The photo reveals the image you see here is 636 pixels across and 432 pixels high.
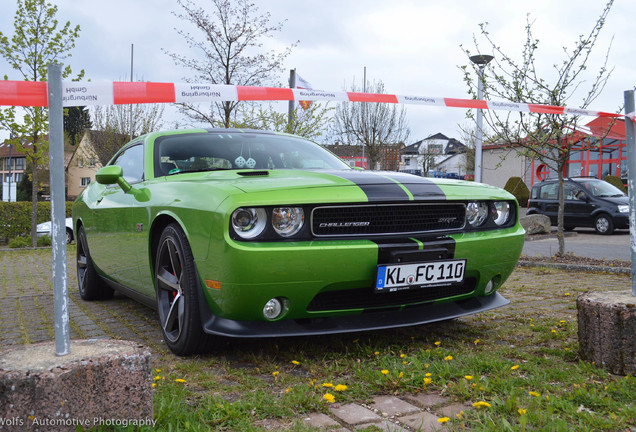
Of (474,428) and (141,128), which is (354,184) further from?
(141,128)

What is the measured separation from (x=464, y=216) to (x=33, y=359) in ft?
7.46

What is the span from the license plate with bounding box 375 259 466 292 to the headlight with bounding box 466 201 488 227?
34cm

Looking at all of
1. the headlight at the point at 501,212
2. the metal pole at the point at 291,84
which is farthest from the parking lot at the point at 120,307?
the metal pole at the point at 291,84

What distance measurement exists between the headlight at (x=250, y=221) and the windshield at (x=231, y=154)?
1.14m

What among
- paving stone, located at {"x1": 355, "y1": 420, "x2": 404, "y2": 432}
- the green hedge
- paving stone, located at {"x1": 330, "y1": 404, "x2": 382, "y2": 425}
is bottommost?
the green hedge

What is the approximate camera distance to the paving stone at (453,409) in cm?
228

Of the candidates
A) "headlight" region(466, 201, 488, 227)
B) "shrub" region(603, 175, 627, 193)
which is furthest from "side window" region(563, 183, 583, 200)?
"headlight" region(466, 201, 488, 227)

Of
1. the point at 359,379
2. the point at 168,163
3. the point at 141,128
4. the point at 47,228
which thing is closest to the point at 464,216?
the point at 359,379

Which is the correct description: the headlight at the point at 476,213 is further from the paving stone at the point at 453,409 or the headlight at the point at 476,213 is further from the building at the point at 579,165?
the building at the point at 579,165

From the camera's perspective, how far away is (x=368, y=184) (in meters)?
3.06

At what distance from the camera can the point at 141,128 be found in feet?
100

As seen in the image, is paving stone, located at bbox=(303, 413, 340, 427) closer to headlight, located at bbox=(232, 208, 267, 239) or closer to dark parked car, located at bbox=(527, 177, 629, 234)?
headlight, located at bbox=(232, 208, 267, 239)

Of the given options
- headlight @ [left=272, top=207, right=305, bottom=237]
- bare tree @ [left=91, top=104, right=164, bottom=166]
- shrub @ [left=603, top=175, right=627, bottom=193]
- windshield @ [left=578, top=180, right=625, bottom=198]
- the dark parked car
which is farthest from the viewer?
bare tree @ [left=91, top=104, right=164, bottom=166]

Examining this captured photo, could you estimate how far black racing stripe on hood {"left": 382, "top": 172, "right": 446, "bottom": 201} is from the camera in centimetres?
311
